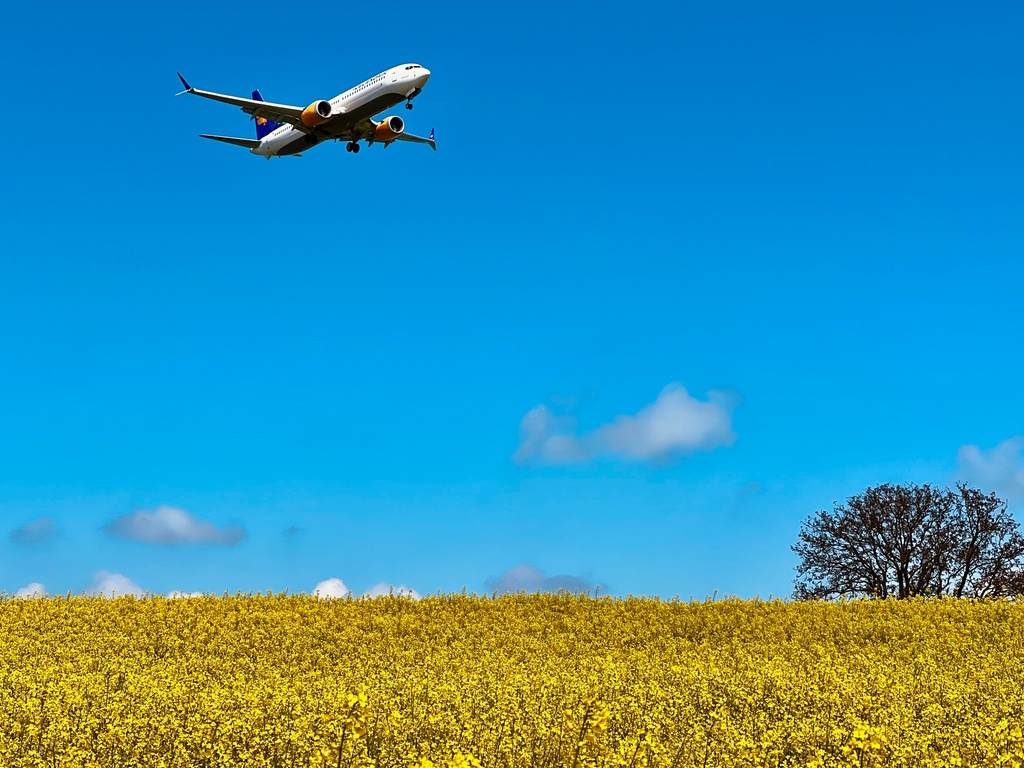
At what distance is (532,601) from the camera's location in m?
22.8

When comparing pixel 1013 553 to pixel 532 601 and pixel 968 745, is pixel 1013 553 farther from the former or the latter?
pixel 968 745

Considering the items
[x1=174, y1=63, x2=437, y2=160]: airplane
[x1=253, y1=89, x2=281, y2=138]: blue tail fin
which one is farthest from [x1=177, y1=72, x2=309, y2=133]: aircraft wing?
[x1=253, y1=89, x2=281, y2=138]: blue tail fin

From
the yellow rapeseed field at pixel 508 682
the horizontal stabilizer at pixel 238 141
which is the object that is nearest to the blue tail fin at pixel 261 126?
the horizontal stabilizer at pixel 238 141

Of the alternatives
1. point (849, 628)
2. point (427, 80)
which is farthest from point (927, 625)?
point (427, 80)

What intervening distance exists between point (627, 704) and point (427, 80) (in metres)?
29.1

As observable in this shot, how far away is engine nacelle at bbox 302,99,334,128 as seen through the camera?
113 ft

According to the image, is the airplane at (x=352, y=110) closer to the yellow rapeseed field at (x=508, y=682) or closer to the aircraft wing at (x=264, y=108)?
the aircraft wing at (x=264, y=108)

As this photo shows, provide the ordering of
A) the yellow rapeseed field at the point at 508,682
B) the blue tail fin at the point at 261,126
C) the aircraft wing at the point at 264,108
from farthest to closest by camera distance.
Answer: the blue tail fin at the point at 261,126
the aircraft wing at the point at 264,108
the yellow rapeseed field at the point at 508,682

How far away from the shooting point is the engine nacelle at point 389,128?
36.9 m

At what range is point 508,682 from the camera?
1191cm

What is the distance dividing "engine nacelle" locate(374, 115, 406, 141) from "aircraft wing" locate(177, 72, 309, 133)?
2.95 meters

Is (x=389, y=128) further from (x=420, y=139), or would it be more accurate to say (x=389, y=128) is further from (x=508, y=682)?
(x=508, y=682)

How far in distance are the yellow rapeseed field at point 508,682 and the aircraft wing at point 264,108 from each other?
18.9m

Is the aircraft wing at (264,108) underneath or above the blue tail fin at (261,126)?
underneath
